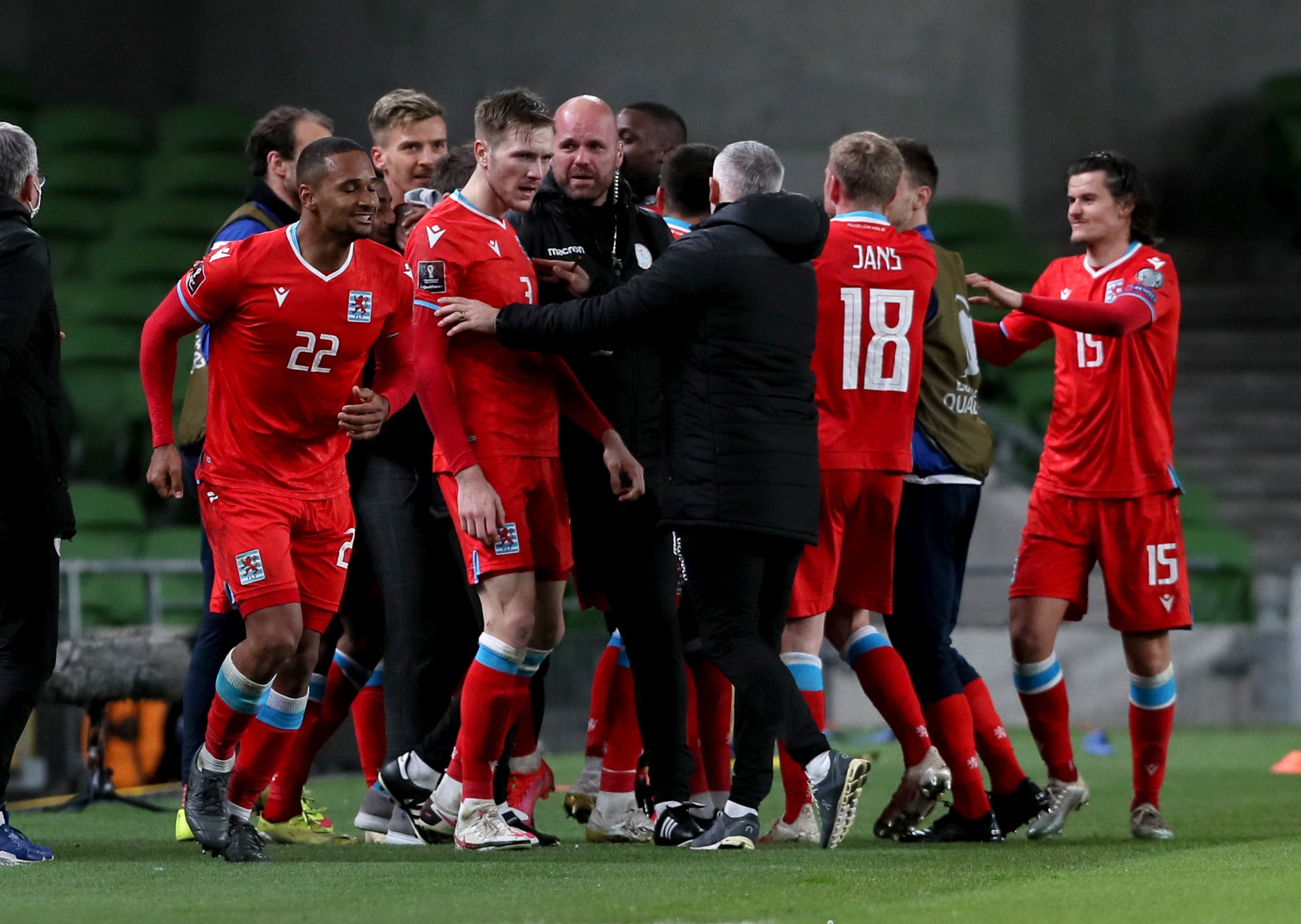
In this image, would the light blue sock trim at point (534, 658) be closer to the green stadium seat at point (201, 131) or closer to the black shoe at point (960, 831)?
the black shoe at point (960, 831)

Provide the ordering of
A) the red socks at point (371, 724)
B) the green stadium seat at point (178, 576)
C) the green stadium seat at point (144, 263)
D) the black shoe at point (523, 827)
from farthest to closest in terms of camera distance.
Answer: the green stadium seat at point (144, 263) < the green stadium seat at point (178, 576) < the red socks at point (371, 724) < the black shoe at point (523, 827)

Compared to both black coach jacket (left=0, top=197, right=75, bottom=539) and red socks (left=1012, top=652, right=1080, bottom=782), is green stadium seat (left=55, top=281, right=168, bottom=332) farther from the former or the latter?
red socks (left=1012, top=652, right=1080, bottom=782)

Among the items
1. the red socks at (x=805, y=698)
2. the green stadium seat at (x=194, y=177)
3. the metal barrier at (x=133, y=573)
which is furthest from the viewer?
the green stadium seat at (x=194, y=177)

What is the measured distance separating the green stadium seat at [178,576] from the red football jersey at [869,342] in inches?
192

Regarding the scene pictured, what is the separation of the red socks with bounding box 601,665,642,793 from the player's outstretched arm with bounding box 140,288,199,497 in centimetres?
147

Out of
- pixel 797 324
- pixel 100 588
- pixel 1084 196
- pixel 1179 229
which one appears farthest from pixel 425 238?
pixel 1179 229

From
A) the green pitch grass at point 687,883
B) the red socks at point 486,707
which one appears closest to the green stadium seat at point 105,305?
the green pitch grass at point 687,883

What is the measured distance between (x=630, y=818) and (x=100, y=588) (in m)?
4.87

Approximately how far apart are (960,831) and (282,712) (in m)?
1.97

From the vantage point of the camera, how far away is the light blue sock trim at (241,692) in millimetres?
4660

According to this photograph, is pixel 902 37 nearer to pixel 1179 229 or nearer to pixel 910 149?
pixel 1179 229

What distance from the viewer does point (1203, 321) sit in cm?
1648

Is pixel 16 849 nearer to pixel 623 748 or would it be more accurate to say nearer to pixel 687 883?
pixel 623 748

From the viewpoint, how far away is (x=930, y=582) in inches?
219
